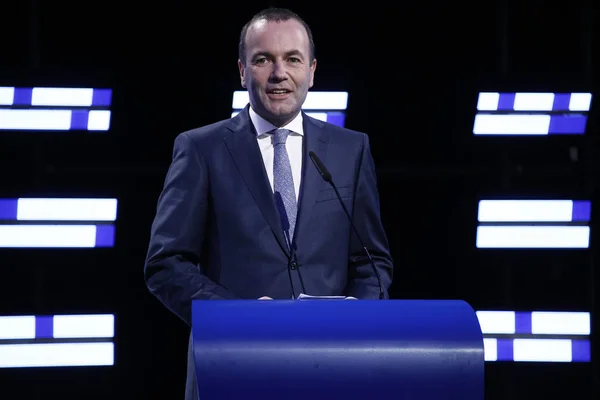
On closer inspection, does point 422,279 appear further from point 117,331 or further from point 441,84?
point 117,331

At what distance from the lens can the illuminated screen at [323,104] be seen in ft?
16.3

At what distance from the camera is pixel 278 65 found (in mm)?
2334

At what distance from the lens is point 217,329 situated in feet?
5.30

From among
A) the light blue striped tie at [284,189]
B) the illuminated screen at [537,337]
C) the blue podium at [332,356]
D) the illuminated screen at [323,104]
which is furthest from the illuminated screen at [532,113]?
the blue podium at [332,356]

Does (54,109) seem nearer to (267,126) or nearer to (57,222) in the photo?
(57,222)

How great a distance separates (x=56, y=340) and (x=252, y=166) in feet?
9.36

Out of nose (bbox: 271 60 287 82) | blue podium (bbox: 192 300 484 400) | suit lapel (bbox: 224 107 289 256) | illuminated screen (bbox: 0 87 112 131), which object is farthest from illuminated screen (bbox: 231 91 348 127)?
blue podium (bbox: 192 300 484 400)

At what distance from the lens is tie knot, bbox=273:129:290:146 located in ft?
7.96

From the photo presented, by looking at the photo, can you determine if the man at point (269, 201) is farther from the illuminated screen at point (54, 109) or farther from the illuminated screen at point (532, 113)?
the illuminated screen at point (532, 113)

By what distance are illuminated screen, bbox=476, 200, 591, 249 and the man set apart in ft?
9.23

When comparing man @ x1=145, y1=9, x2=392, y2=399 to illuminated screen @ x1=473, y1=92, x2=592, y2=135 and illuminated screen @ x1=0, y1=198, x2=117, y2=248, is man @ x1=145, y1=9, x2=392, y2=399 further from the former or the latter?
illuminated screen @ x1=473, y1=92, x2=592, y2=135

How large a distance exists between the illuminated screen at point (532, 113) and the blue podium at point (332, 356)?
11.6 feet

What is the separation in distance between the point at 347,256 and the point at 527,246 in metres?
2.94

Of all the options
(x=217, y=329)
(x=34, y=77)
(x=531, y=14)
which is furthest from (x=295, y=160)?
(x=531, y=14)
